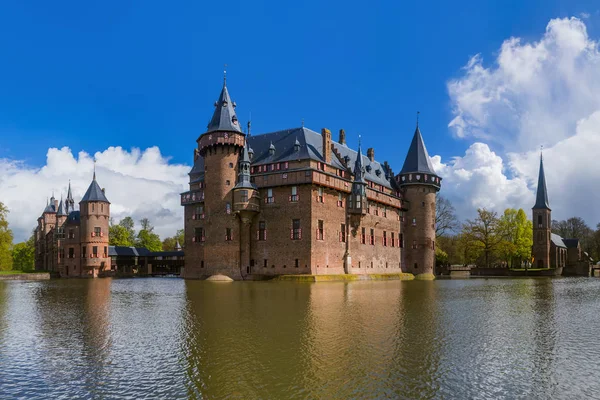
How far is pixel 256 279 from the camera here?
161 ft

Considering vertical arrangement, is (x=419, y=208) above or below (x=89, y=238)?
above

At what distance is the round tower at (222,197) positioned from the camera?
49.8m

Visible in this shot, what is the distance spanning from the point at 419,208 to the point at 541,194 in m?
34.3

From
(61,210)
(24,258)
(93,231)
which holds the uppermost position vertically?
(61,210)

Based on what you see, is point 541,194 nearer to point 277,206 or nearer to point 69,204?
point 277,206

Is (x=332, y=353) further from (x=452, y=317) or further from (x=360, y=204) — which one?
(x=360, y=204)

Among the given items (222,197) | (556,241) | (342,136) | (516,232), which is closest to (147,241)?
(342,136)

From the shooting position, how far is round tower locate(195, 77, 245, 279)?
163 ft

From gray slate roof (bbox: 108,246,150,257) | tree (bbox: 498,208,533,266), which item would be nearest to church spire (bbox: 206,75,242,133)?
gray slate roof (bbox: 108,246,150,257)

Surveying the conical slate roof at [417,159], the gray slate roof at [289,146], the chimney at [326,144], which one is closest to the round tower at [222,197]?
the gray slate roof at [289,146]

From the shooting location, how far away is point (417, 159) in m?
66.1

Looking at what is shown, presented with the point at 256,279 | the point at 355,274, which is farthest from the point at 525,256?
the point at 256,279

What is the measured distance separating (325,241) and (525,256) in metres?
51.2

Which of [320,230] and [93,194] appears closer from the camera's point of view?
[320,230]
